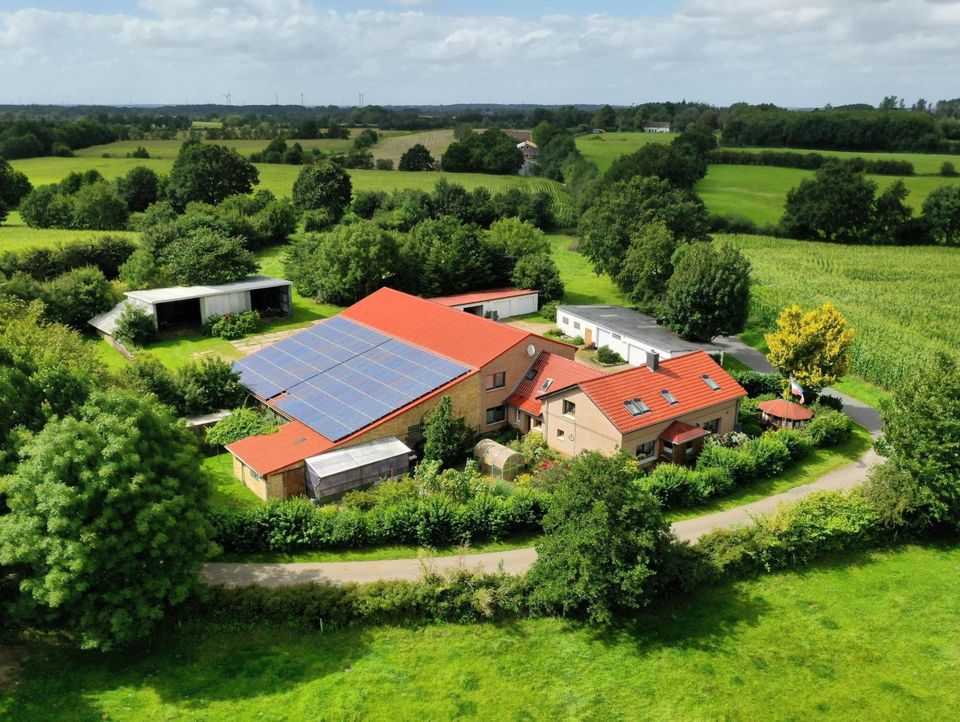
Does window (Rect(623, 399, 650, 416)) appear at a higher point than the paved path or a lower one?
higher

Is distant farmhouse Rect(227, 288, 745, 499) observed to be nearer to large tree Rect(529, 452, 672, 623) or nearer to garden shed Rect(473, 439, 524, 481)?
garden shed Rect(473, 439, 524, 481)

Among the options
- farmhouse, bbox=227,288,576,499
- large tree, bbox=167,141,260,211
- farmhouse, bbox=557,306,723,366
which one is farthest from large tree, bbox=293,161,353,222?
farmhouse, bbox=227,288,576,499

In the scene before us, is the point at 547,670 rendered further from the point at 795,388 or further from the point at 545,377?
the point at 795,388

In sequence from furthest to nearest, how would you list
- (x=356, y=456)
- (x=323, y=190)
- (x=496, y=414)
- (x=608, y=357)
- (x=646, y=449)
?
(x=323, y=190) → (x=608, y=357) → (x=496, y=414) → (x=646, y=449) → (x=356, y=456)

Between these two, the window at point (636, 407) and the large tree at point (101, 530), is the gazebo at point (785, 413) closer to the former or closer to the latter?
the window at point (636, 407)

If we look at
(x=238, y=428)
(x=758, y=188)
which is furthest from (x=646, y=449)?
(x=758, y=188)

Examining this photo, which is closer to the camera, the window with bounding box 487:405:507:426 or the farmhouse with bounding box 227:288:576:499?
the farmhouse with bounding box 227:288:576:499
